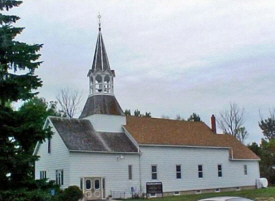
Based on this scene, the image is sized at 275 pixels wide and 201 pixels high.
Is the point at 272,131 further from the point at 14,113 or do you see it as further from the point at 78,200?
the point at 14,113

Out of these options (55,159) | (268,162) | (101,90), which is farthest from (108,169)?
(268,162)

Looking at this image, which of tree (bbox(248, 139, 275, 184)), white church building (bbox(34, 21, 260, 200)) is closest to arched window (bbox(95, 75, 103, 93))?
white church building (bbox(34, 21, 260, 200))

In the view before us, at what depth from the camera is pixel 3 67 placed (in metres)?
11.9

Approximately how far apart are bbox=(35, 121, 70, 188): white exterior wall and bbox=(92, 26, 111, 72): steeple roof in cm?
741

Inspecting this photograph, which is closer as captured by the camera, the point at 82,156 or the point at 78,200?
the point at 78,200

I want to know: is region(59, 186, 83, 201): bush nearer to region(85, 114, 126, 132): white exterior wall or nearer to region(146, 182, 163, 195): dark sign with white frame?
region(146, 182, 163, 195): dark sign with white frame

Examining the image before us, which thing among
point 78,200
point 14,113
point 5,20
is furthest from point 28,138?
point 78,200

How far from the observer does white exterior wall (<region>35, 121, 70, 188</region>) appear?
32.9 meters

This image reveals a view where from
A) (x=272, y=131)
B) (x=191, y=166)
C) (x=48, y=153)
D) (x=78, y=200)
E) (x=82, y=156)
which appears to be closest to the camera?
(x=78, y=200)

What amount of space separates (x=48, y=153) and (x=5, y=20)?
986 inches

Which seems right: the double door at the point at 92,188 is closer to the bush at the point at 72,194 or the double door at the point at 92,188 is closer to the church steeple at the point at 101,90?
the bush at the point at 72,194

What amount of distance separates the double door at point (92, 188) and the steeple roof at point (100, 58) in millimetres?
10643

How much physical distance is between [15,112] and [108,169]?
2296 cm

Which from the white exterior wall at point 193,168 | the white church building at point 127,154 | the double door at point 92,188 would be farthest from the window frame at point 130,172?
the double door at point 92,188
